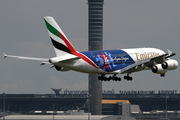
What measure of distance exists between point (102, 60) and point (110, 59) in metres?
2.20

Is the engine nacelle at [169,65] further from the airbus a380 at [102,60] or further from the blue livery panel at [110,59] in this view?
the blue livery panel at [110,59]

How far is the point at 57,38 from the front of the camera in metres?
104

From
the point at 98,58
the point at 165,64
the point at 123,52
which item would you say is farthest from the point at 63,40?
the point at 165,64

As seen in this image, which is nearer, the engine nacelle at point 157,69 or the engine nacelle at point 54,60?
the engine nacelle at point 54,60

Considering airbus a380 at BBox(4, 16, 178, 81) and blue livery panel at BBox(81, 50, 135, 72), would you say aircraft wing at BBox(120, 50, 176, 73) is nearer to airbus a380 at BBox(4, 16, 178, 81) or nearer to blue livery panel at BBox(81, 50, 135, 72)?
airbus a380 at BBox(4, 16, 178, 81)

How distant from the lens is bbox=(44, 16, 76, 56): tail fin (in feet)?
339

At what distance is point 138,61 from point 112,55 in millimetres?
7273

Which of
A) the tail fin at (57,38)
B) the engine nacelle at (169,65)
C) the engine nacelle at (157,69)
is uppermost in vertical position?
the tail fin at (57,38)

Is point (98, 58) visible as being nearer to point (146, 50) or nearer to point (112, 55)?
point (112, 55)

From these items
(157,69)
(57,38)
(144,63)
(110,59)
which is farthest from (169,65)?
(57,38)

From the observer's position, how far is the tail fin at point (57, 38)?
103 meters

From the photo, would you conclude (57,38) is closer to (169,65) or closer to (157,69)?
(157,69)

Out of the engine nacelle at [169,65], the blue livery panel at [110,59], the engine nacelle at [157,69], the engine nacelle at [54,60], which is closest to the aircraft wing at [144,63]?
the engine nacelle at [157,69]

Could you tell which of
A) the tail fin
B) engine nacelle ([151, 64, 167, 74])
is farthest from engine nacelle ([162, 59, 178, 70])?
the tail fin
